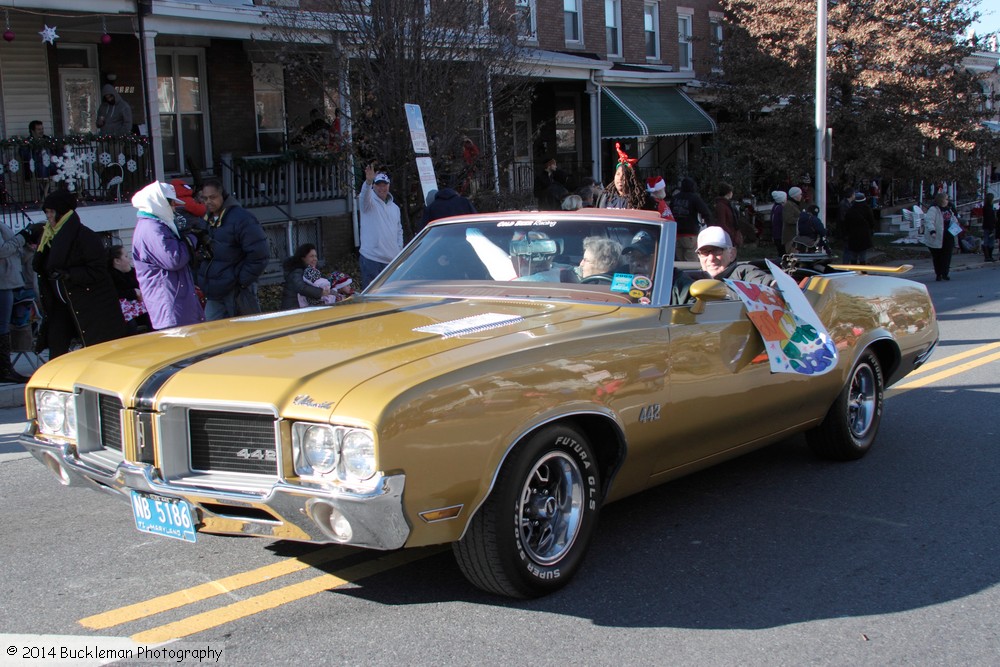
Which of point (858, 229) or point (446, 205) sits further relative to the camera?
point (858, 229)

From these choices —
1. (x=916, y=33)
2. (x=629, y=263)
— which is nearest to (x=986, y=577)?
(x=629, y=263)

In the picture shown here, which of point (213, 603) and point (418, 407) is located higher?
point (418, 407)

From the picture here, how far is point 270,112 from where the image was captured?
62.1 feet

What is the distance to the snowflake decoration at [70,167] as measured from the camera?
1423 centimetres

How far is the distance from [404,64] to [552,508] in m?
10.5

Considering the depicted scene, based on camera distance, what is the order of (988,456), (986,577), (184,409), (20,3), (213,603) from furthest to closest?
(20,3) → (988,456) → (986,577) → (213,603) → (184,409)

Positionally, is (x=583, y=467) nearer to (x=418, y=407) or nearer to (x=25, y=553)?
(x=418, y=407)

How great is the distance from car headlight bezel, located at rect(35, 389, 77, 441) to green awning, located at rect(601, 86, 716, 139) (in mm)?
20670

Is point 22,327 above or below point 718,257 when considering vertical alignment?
below

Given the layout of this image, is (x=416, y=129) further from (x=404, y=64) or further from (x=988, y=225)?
(x=988, y=225)

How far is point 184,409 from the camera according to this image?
399 centimetres

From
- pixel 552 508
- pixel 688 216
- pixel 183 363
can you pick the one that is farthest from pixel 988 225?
pixel 183 363

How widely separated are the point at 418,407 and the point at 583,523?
1.14m

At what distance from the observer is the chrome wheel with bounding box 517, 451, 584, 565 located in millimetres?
4277
